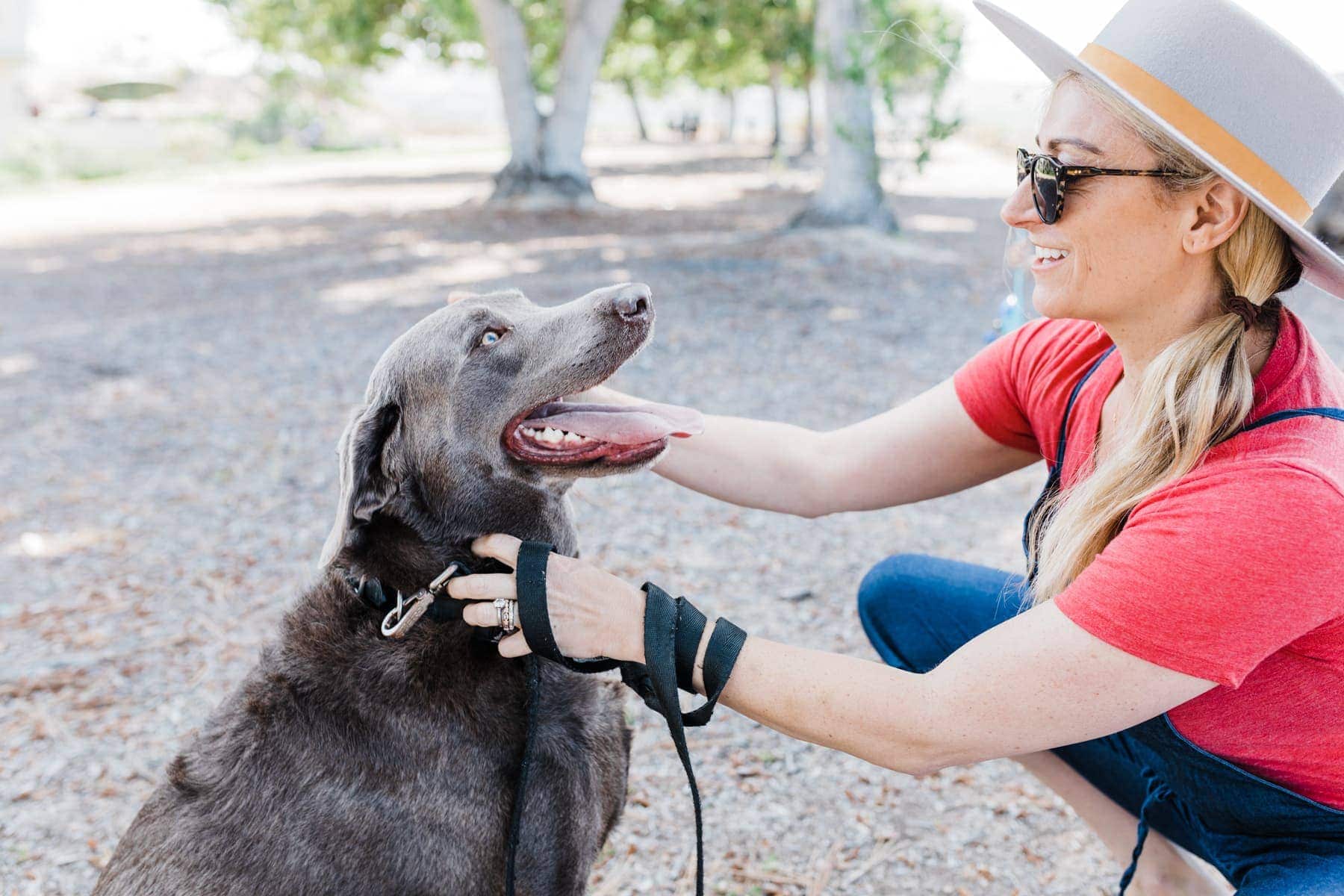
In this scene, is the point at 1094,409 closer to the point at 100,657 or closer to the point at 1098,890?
the point at 1098,890

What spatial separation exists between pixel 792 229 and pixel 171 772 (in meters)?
12.4

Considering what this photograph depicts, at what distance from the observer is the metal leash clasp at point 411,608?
2234mm

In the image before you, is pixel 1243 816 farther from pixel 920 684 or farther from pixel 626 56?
pixel 626 56

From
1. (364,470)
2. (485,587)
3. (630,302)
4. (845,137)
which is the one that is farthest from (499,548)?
(845,137)

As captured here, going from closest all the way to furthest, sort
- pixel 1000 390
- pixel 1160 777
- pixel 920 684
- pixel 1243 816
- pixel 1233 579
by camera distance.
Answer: pixel 1233 579 < pixel 920 684 < pixel 1243 816 < pixel 1160 777 < pixel 1000 390

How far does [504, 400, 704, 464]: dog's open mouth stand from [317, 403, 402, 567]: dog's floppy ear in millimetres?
299

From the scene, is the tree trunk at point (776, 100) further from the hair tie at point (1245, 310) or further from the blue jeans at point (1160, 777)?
the hair tie at point (1245, 310)

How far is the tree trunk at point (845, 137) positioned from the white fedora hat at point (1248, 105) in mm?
10027

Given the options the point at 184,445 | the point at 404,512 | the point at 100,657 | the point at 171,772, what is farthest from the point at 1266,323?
the point at 184,445

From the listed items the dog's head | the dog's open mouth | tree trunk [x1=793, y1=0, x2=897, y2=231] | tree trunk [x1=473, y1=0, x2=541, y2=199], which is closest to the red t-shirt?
the dog's open mouth

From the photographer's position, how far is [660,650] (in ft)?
6.83

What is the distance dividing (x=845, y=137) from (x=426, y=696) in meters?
11.5

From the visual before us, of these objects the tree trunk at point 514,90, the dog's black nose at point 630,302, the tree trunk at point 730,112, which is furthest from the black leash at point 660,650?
the tree trunk at point 730,112

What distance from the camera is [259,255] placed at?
1421 centimetres
